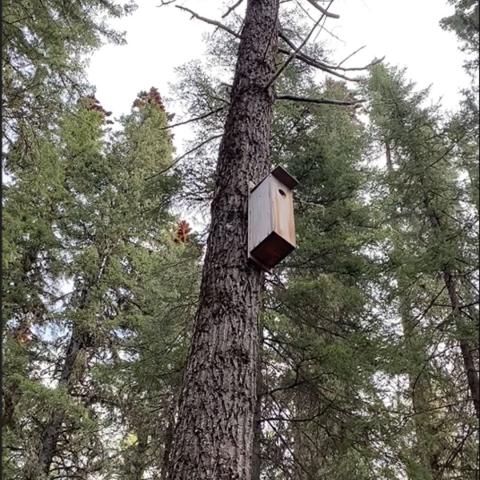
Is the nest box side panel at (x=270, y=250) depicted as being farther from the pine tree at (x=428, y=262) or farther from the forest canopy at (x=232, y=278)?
the pine tree at (x=428, y=262)

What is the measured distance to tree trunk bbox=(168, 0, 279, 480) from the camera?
212 cm

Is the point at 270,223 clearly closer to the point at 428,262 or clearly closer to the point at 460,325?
the point at 460,325

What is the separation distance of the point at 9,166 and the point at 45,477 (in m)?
4.00

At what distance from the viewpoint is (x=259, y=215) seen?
2.79 meters

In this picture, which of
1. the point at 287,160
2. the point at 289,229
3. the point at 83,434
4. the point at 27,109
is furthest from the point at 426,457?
the point at 27,109

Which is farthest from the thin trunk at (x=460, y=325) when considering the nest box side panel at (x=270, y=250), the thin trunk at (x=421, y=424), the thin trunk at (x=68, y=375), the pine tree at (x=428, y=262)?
the thin trunk at (x=68, y=375)

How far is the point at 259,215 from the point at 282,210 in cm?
15

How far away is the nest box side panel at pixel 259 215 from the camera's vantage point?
2684 mm

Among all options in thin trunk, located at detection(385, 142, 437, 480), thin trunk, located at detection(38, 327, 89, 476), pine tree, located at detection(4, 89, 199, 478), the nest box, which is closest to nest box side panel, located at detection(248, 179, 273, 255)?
the nest box

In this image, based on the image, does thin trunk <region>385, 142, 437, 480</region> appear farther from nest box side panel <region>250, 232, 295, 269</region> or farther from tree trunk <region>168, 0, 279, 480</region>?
tree trunk <region>168, 0, 279, 480</region>

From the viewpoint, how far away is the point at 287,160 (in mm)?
7008

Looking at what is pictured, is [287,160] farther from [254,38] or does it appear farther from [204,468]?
[204,468]

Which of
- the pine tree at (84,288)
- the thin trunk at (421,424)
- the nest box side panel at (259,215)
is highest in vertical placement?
the pine tree at (84,288)

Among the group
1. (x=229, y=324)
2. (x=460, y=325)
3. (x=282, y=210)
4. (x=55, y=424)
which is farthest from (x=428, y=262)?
(x=55, y=424)
